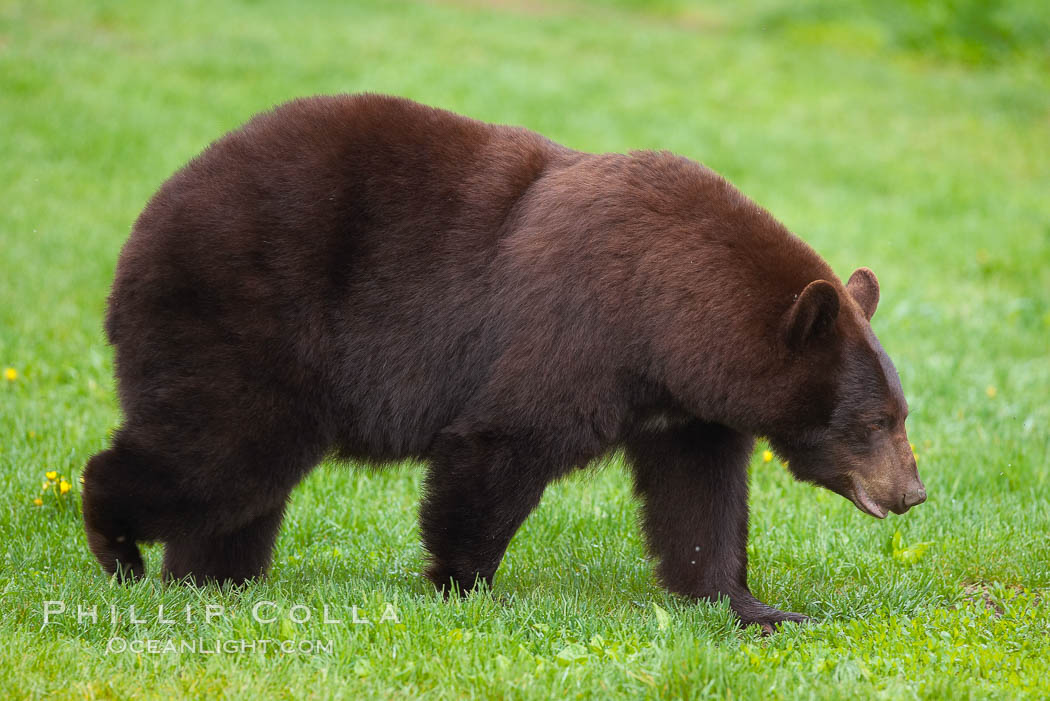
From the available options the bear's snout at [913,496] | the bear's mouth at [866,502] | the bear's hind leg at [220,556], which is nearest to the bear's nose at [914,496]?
the bear's snout at [913,496]

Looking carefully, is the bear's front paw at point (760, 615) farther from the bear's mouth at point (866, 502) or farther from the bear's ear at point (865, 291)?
the bear's ear at point (865, 291)

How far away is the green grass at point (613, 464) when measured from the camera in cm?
397

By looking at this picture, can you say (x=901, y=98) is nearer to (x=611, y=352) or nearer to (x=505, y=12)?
(x=505, y=12)

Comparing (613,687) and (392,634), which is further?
(392,634)

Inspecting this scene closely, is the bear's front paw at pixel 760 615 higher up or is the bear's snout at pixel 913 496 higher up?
the bear's snout at pixel 913 496

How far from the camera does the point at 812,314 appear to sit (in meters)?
4.21

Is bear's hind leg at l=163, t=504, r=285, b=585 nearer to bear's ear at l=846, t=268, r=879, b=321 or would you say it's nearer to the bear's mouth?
the bear's mouth

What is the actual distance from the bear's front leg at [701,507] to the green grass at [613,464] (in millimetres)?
197

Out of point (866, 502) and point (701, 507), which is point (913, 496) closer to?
point (866, 502)

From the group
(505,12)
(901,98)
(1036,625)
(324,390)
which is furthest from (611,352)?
(505,12)

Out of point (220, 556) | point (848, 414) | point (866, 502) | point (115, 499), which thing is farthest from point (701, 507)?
point (115, 499)

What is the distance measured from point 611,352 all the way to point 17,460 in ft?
10.6

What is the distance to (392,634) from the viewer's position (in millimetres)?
4105

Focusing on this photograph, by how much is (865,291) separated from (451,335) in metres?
1.67
